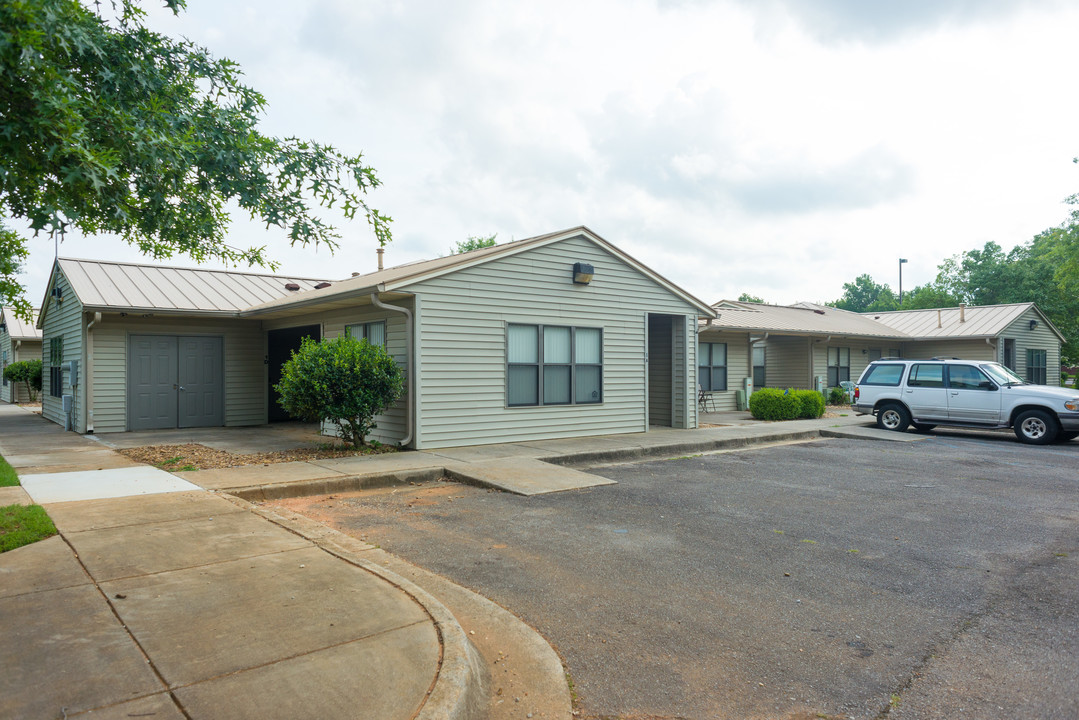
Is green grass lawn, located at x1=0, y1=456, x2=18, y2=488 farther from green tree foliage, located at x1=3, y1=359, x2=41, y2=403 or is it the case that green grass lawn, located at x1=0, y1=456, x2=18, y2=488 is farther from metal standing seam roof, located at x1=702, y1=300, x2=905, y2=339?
green tree foliage, located at x1=3, y1=359, x2=41, y2=403

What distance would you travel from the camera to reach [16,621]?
364 centimetres

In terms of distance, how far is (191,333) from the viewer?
15336 millimetres

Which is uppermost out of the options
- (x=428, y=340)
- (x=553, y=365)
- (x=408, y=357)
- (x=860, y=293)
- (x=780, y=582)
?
(x=860, y=293)

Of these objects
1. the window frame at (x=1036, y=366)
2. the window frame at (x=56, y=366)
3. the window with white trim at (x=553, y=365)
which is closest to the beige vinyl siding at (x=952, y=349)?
the window frame at (x=1036, y=366)

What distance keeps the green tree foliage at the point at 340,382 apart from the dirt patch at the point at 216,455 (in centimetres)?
61

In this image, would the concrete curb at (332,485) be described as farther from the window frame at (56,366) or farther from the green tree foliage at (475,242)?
the green tree foliage at (475,242)

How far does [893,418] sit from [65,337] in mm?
19619

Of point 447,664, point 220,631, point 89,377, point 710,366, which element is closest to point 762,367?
point 710,366

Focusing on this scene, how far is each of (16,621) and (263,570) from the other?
1.39 metres

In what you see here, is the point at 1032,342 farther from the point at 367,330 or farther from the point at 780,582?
the point at 780,582

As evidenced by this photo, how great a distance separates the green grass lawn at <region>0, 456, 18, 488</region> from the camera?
755cm

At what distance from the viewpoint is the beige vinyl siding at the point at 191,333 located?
14133 mm

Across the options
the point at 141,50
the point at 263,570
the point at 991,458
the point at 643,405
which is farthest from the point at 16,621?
the point at 991,458

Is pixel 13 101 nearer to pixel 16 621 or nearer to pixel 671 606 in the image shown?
pixel 16 621
